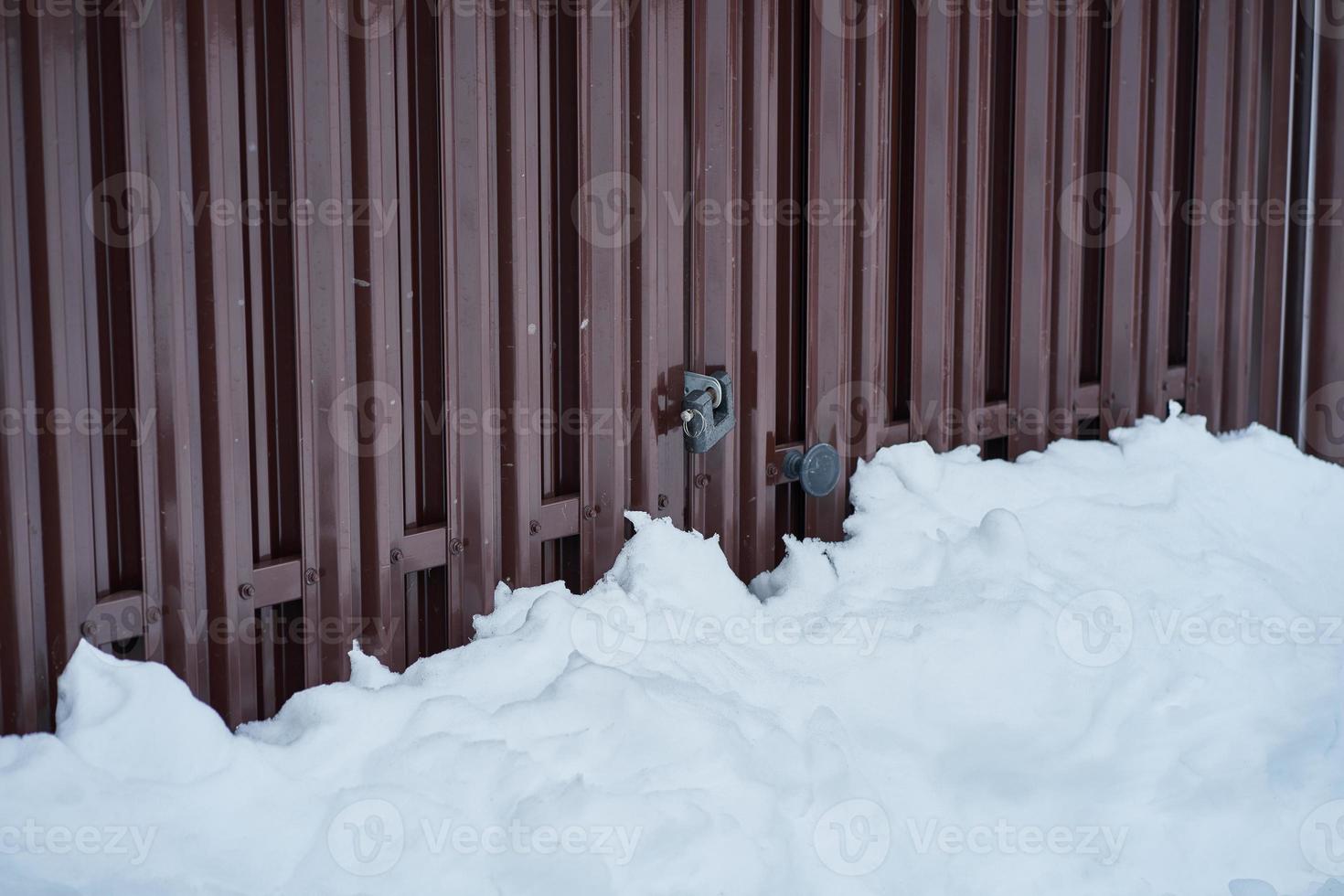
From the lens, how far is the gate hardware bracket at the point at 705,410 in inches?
123

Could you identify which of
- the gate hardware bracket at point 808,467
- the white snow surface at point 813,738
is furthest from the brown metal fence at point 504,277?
the white snow surface at point 813,738

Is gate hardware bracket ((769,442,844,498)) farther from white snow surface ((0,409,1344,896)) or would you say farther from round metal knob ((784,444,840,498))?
white snow surface ((0,409,1344,896))

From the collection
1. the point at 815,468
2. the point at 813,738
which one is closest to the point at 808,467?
the point at 815,468

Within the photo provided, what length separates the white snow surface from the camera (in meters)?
2.09

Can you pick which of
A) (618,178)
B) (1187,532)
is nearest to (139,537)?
(618,178)

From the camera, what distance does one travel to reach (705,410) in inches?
123

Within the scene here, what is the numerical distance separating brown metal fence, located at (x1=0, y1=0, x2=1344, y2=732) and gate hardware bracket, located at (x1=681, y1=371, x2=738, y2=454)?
0.05 metres

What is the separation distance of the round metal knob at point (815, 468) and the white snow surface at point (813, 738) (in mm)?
123

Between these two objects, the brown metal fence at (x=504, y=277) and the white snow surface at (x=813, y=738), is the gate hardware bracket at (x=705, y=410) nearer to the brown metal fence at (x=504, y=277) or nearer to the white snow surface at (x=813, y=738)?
the brown metal fence at (x=504, y=277)

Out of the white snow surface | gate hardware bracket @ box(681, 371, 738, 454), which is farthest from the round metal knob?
→ gate hardware bracket @ box(681, 371, 738, 454)

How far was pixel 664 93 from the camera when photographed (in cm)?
305

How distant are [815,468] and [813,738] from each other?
99 cm

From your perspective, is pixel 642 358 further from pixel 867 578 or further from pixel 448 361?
pixel 867 578

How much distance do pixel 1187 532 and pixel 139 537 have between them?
9.49 ft
